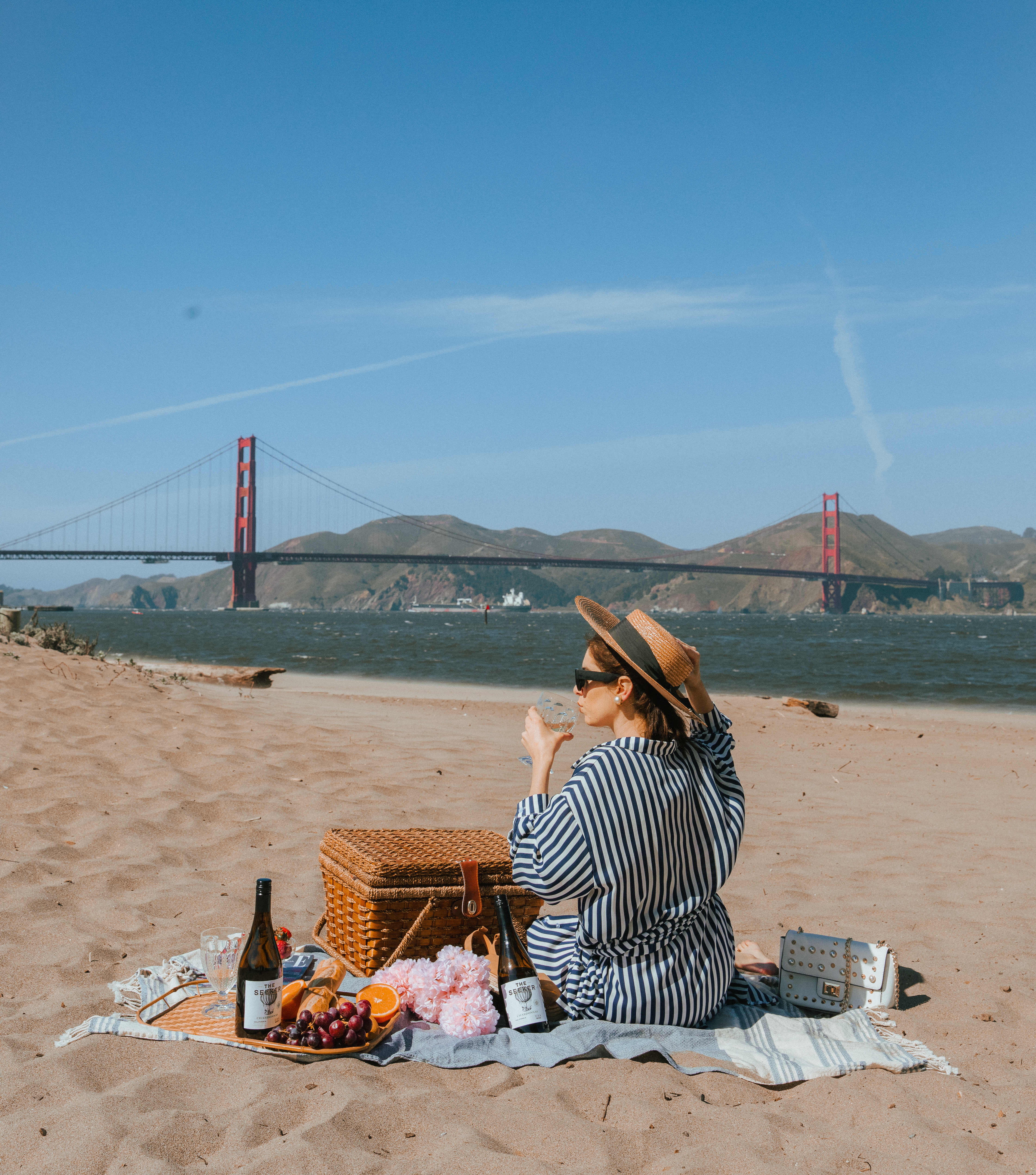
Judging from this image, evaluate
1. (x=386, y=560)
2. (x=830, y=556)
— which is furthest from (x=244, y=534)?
(x=830, y=556)

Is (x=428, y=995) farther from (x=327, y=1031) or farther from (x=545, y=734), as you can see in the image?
(x=545, y=734)

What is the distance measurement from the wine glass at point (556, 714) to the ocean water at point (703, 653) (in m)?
12.0

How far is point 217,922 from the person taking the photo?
3256mm

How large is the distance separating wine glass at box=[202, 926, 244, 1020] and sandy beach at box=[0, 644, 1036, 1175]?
19 centimetres

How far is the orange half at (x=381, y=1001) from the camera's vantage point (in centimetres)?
239

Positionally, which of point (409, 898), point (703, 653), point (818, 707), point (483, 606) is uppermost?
point (409, 898)

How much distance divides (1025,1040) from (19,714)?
18.4 feet

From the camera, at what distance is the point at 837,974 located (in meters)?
2.75

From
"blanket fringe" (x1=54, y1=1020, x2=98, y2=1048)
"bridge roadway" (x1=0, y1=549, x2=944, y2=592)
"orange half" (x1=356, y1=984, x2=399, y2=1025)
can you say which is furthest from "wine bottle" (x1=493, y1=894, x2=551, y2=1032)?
"bridge roadway" (x1=0, y1=549, x2=944, y2=592)

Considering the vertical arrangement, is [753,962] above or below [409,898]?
below

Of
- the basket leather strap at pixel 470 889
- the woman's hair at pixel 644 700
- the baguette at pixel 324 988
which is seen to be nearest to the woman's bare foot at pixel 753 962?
the basket leather strap at pixel 470 889

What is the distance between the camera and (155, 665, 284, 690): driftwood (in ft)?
42.3

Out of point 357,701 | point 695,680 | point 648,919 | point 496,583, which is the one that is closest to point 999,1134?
point 648,919

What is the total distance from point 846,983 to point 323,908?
1.82m
